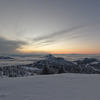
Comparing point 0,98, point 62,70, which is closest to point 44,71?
point 62,70

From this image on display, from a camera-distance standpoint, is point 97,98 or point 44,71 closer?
point 97,98

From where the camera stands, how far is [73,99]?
238cm

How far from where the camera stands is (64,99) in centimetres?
239

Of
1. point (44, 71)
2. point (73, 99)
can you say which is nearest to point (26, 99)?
point (73, 99)

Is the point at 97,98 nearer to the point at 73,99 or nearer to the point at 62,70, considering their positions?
the point at 73,99

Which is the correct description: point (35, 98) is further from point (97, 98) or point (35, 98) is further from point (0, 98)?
point (97, 98)

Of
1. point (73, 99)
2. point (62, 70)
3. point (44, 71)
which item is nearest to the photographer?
point (73, 99)

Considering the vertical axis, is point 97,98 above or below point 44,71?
above

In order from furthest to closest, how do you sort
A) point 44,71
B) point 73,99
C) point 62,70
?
point 62,70 < point 44,71 < point 73,99

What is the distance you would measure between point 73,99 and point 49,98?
0.68 metres

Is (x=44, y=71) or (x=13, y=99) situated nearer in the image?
(x=13, y=99)

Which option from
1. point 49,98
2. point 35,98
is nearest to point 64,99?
point 49,98

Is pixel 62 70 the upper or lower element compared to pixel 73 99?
lower

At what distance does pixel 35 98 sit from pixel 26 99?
252 mm
